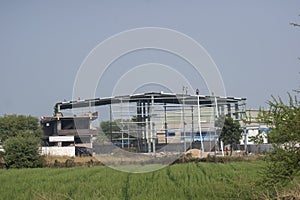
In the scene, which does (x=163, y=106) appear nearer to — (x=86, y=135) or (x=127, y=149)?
(x=127, y=149)

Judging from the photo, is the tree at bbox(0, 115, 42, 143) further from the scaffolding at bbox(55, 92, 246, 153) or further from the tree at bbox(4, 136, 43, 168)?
the tree at bbox(4, 136, 43, 168)

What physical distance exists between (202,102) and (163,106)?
3.65 meters

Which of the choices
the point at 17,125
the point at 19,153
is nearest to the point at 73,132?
the point at 17,125

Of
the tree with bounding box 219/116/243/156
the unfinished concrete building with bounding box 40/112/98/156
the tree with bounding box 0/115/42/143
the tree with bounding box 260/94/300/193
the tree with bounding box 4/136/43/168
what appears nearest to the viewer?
the tree with bounding box 260/94/300/193

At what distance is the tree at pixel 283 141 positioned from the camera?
9.06m

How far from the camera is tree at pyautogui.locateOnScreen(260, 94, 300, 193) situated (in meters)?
9.06

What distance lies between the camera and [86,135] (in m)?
50.3

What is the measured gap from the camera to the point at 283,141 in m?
A: 9.34

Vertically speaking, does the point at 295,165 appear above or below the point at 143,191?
above

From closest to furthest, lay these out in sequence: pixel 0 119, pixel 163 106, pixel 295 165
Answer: pixel 295 165, pixel 163 106, pixel 0 119

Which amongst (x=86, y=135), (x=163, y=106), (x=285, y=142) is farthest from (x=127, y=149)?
(x=285, y=142)

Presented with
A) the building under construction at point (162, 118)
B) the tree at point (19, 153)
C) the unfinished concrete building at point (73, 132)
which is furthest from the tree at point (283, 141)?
the unfinished concrete building at point (73, 132)

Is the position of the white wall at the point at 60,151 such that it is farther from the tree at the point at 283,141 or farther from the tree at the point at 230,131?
the tree at the point at 283,141

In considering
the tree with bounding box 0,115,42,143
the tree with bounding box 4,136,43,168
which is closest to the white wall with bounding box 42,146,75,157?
the tree with bounding box 4,136,43,168
